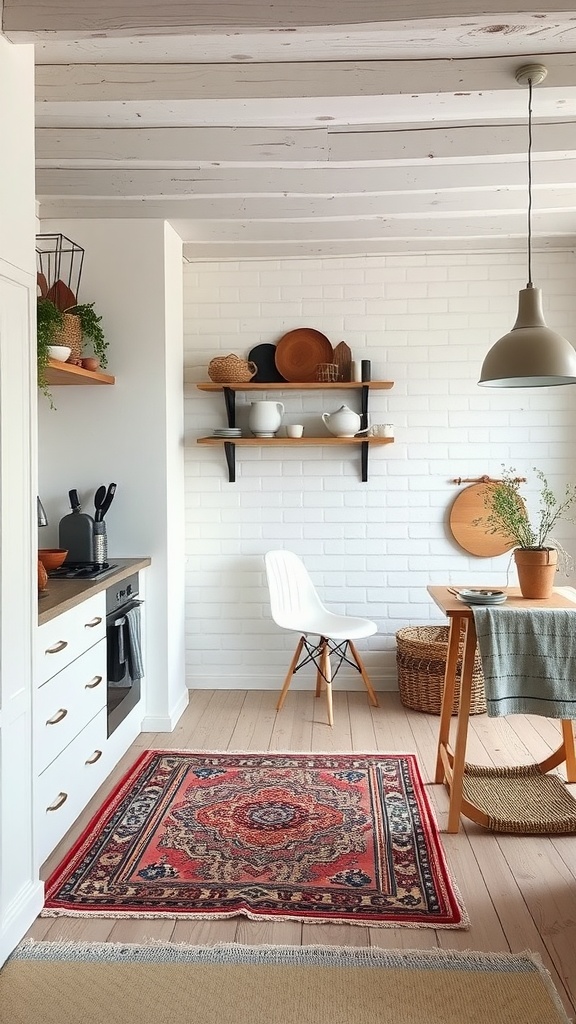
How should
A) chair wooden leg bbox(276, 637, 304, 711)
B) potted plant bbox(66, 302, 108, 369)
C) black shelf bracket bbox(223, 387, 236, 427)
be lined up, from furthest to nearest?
black shelf bracket bbox(223, 387, 236, 427) → chair wooden leg bbox(276, 637, 304, 711) → potted plant bbox(66, 302, 108, 369)

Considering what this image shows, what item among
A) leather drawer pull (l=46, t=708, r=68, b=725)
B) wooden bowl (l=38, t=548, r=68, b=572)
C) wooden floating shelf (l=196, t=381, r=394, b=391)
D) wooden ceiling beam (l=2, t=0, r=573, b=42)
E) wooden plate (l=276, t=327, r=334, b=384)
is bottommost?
leather drawer pull (l=46, t=708, r=68, b=725)

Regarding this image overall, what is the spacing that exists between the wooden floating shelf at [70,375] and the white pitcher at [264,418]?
0.90 meters

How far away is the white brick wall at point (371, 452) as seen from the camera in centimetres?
496

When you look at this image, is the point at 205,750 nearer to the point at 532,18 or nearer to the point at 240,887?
the point at 240,887

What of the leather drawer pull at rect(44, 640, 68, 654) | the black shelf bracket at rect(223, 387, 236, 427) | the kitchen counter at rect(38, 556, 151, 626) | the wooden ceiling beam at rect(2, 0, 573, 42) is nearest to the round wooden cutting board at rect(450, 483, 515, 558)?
the black shelf bracket at rect(223, 387, 236, 427)

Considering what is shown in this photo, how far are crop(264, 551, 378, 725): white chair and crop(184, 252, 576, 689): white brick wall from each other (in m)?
0.16

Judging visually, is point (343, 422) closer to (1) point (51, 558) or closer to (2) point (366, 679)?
(2) point (366, 679)

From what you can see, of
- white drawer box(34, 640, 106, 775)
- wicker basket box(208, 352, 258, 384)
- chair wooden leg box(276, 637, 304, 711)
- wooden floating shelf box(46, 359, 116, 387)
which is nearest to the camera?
white drawer box(34, 640, 106, 775)

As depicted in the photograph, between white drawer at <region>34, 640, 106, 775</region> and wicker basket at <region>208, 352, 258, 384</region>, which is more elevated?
wicker basket at <region>208, 352, 258, 384</region>

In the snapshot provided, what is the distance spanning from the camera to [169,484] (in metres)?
4.41

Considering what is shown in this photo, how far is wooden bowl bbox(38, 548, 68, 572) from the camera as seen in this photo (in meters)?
3.71

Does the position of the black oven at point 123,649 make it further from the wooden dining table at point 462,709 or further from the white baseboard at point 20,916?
the wooden dining table at point 462,709

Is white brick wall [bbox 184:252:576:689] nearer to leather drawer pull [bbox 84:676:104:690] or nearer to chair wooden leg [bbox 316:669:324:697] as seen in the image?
chair wooden leg [bbox 316:669:324:697]

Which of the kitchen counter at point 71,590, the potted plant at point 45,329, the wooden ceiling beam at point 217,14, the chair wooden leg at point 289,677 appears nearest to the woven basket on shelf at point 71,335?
the potted plant at point 45,329
